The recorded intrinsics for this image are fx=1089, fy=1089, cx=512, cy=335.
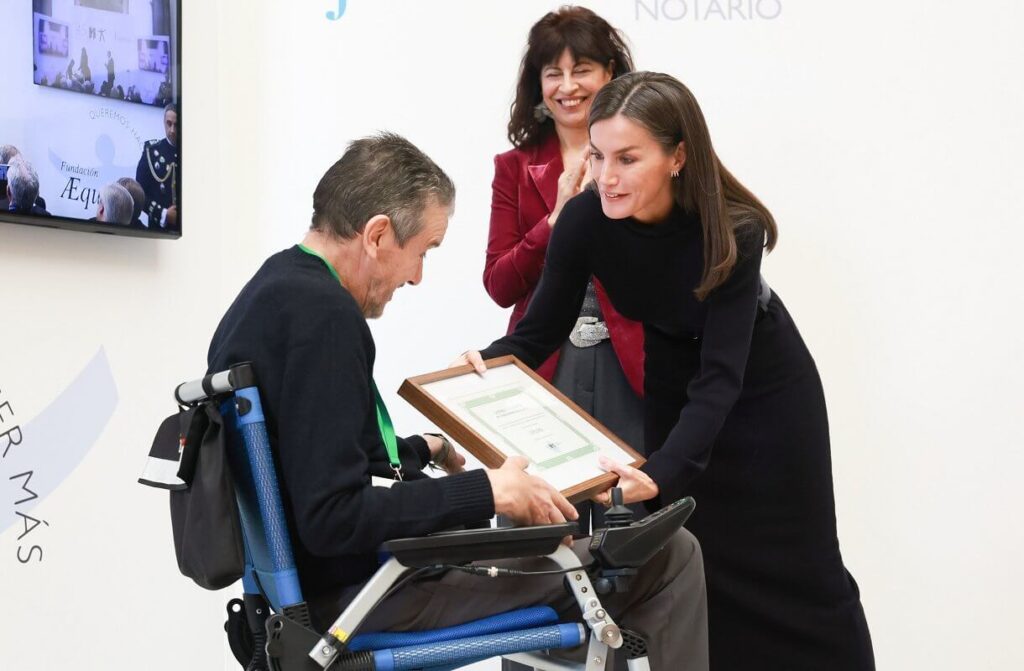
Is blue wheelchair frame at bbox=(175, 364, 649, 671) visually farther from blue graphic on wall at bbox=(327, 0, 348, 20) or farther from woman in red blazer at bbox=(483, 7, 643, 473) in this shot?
blue graphic on wall at bbox=(327, 0, 348, 20)

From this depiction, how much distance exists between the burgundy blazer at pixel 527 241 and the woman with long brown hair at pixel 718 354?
0.14 m

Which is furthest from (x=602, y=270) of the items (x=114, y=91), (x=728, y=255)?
(x=114, y=91)

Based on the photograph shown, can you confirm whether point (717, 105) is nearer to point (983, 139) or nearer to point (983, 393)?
point (983, 139)

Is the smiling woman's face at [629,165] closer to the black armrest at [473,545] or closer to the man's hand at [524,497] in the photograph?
the man's hand at [524,497]

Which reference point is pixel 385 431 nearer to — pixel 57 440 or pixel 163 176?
pixel 57 440

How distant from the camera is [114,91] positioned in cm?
261

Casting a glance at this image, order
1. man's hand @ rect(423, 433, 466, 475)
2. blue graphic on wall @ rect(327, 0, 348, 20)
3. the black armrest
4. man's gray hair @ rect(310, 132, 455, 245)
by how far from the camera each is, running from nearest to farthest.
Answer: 1. the black armrest
2. man's gray hair @ rect(310, 132, 455, 245)
3. man's hand @ rect(423, 433, 466, 475)
4. blue graphic on wall @ rect(327, 0, 348, 20)

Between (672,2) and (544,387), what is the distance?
1518 mm

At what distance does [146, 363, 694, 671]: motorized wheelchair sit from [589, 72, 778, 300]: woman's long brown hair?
572 millimetres

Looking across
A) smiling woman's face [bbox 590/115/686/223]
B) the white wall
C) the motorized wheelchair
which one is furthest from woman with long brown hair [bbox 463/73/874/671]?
the white wall

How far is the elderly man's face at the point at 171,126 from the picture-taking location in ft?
9.11

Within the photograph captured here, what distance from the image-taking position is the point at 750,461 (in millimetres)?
2186

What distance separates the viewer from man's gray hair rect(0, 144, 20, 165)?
90.0 inches

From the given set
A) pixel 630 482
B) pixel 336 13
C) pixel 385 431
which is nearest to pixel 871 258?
pixel 630 482
